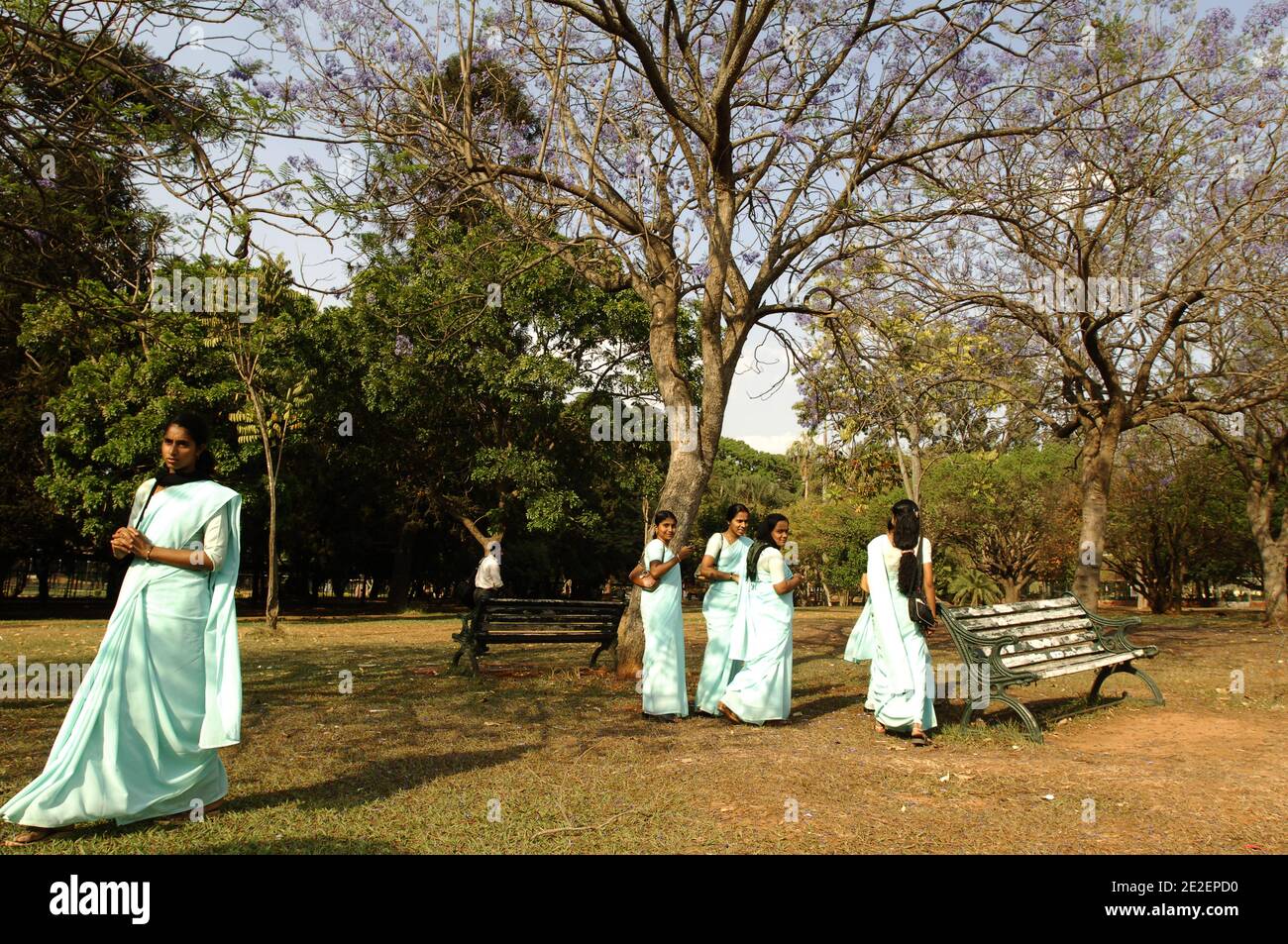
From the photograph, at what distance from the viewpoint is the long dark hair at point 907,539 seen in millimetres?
7469

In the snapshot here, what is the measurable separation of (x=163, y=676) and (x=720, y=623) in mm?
4855

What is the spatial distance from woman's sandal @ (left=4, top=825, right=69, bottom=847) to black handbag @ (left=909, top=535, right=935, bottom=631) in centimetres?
569

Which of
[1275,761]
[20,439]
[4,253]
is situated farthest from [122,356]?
[1275,761]

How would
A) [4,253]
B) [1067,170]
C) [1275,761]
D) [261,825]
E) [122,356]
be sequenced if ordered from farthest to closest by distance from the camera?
[122,356]
[1067,170]
[4,253]
[1275,761]
[261,825]

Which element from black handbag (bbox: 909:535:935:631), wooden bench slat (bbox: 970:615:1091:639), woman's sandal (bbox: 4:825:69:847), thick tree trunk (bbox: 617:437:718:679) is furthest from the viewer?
thick tree trunk (bbox: 617:437:718:679)

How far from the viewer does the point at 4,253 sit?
859cm

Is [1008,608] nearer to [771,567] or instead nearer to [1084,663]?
[1084,663]

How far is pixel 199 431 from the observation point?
5020mm

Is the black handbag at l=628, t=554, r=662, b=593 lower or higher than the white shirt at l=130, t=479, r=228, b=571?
lower

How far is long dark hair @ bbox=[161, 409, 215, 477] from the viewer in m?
4.94

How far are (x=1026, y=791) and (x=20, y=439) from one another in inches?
1036

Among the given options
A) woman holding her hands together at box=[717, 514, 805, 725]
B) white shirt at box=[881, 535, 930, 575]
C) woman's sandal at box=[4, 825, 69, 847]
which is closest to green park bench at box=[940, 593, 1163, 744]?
white shirt at box=[881, 535, 930, 575]

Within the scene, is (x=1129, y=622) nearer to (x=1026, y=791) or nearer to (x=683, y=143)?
(x=1026, y=791)

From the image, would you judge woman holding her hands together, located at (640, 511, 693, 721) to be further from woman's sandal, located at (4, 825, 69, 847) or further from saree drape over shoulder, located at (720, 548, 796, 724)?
woman's sandal, located at (4, 825, 69, 847)
